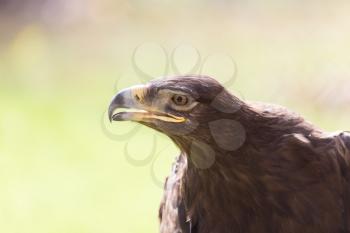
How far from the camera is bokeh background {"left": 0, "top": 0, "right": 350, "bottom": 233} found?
7918 mm

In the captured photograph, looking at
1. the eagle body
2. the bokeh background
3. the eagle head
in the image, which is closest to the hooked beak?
the eagle head

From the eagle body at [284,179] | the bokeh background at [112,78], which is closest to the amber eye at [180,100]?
the eagle body at [284,179]

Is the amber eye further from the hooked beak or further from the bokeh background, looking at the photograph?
the bokeh background

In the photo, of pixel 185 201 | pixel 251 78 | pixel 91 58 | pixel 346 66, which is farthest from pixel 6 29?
pixel 185 201

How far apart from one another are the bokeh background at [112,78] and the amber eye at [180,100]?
2.29 meters

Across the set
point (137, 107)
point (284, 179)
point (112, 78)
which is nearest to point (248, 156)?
point (284, 179)

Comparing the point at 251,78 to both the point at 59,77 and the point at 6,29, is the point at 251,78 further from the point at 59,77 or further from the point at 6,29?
the point at 6,29

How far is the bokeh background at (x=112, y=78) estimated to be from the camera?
26.0 ft

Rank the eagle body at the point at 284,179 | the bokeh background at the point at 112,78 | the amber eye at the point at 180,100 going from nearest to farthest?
the amber eye at the point at 180,100, the eagle body at the point at 284,179, the bokeh background at the point at 112,78

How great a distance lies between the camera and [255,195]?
385cm

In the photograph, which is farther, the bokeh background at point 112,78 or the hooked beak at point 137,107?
the bokeh background at point 112,78

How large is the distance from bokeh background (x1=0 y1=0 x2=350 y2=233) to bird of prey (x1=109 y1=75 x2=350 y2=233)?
7.33 ft

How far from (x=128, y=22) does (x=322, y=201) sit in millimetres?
8802

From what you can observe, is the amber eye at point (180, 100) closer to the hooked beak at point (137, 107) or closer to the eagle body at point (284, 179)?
the hooked beak at point (137, 107)
